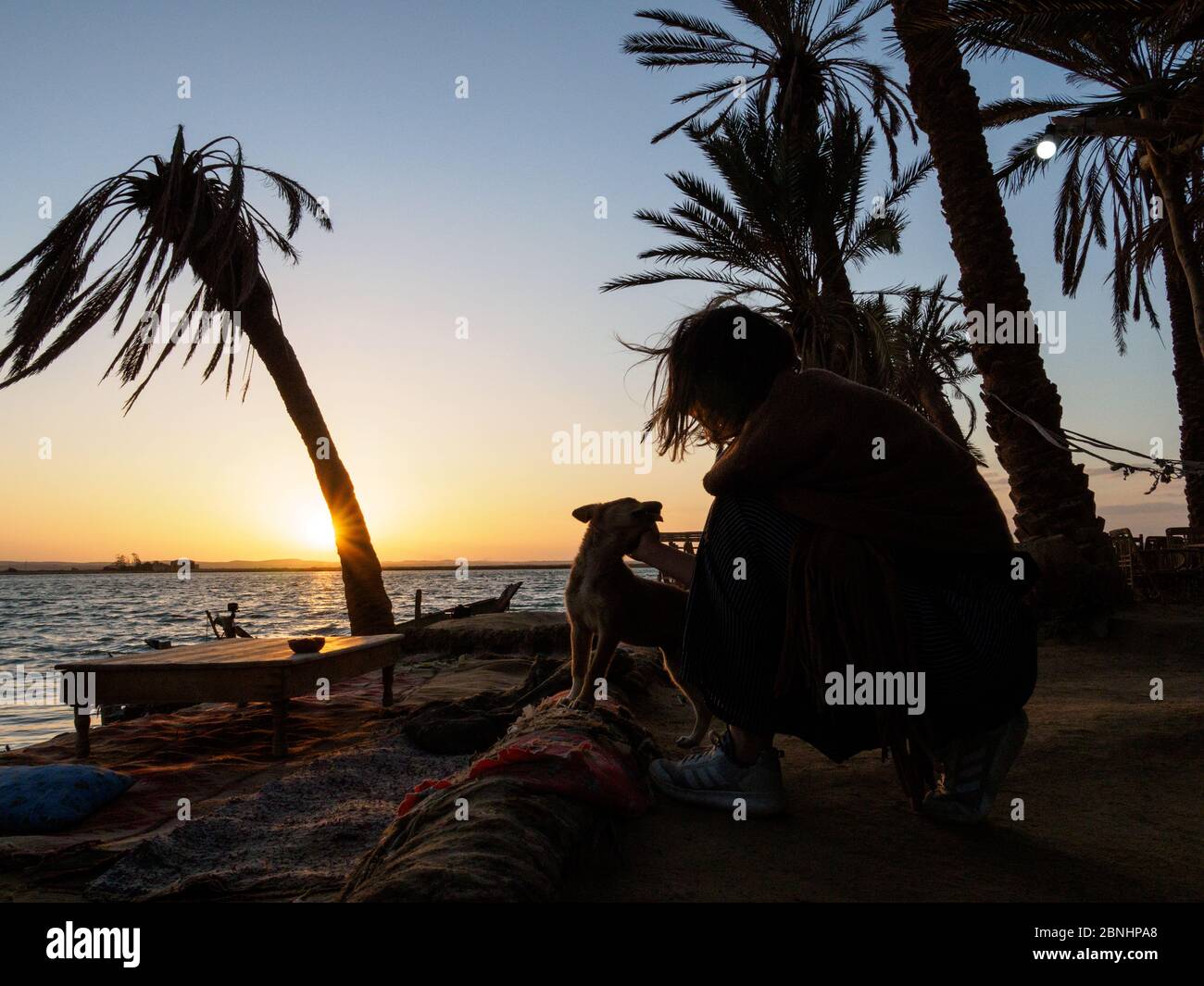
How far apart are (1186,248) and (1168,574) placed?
5.42 m

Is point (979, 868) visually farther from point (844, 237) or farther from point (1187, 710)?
point (844, 237)

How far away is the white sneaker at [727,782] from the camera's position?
8.19ft

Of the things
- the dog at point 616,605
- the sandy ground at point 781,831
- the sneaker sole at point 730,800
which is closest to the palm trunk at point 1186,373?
the sandy ground at point 781,831

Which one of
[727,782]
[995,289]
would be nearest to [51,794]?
[727,782]

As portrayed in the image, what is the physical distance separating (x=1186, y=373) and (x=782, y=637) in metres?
18.8

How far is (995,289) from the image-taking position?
9.19 m

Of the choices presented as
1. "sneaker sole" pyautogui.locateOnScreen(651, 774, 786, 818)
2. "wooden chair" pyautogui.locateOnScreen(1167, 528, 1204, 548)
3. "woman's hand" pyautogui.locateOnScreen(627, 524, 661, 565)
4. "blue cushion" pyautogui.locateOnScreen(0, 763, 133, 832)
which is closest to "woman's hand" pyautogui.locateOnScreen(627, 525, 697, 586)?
"woman's hand" pyautogui.locateOnScreen(627, 524, 661, 565)

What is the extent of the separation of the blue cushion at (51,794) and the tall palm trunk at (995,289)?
8.97 m

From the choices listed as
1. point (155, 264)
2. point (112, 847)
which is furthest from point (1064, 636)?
point (155, 264)

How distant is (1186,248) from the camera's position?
13.2m

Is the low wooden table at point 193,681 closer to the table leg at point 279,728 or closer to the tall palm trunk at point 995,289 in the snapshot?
the table leg at point 279,728

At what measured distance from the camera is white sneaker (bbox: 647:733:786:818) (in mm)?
2496

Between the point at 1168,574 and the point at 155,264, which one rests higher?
the point at 155,264
